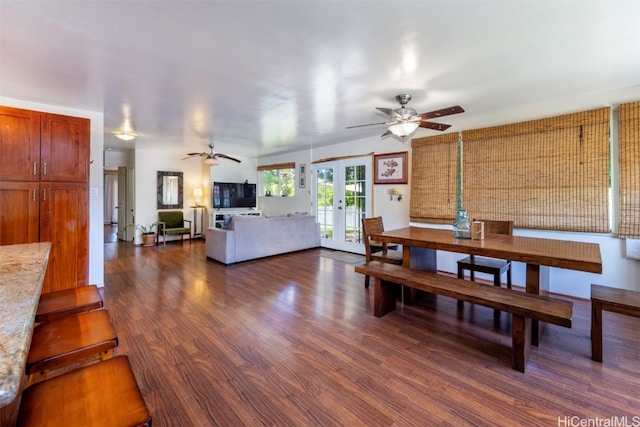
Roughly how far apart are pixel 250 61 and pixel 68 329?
7.05ft

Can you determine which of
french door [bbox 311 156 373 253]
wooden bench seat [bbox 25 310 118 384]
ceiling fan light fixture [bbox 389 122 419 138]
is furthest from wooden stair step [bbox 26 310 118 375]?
french door [bbox 311 156 373 253]

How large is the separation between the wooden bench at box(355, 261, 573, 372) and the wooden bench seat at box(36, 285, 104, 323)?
2.17m

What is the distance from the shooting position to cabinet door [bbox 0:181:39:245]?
9.55 ft

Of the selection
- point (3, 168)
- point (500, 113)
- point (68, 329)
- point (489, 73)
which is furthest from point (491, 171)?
point (3, 168)

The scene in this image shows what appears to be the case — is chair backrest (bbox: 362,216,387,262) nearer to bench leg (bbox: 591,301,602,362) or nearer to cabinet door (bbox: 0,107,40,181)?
bench leg (bbox: 591,301,602,362)

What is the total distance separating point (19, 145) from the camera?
2.98 m

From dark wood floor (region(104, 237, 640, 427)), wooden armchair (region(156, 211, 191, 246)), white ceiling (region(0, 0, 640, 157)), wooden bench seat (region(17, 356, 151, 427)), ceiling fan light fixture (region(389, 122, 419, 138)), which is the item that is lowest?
dark wood floor (region(104, 237, 640, 427))

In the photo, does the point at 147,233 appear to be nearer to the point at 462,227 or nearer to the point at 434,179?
the point at 434,179

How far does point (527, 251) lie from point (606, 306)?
0.62 metres

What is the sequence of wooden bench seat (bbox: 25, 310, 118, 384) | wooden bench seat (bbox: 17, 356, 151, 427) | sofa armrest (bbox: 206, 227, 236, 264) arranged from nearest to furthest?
1. wooden bench seat (bbox: 17, 356, 151, 427)
2. wooden bench seat (bbox: 25, 310, 118, 384)
3. sofa armrest (bbox: 206, 227, 236, 264)

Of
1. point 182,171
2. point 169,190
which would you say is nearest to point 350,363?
point 169,190

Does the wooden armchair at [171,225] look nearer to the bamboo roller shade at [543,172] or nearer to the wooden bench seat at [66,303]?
the wooden bench seat at [66,303]

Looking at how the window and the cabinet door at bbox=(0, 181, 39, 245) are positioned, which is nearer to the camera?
the cabinet door at bbox=(0, 181, 39, 245)

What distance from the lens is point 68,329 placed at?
1340 millimetres
